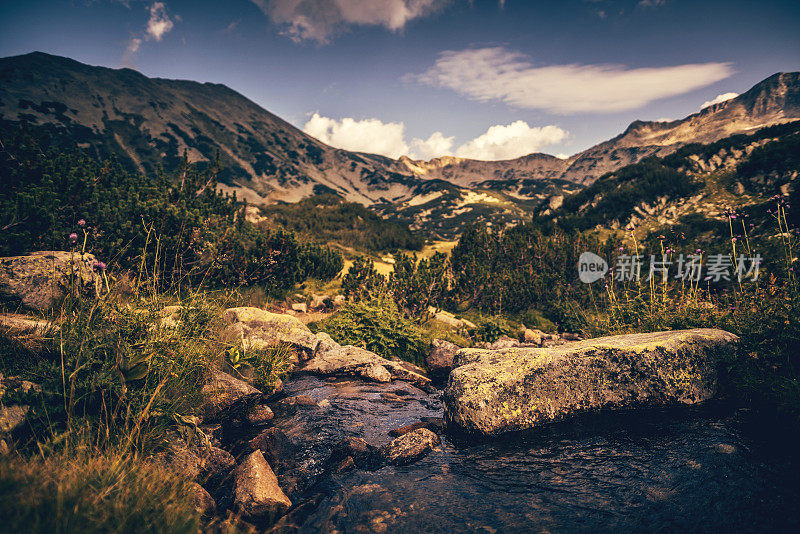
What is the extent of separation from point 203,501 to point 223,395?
6.50 feet

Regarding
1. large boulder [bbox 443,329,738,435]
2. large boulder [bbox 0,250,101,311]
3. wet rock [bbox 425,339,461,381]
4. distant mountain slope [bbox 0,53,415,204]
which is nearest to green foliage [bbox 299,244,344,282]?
wet rock [bbox 425,339,461,381]

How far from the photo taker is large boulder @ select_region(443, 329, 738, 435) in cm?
544

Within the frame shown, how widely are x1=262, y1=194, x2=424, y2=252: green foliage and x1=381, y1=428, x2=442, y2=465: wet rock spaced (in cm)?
3233

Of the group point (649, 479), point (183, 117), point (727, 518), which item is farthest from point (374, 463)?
point (183, 117)

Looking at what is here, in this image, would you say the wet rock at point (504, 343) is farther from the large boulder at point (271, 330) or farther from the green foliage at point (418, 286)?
the large boulder at point (271, 330)

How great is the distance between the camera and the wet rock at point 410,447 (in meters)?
4.64

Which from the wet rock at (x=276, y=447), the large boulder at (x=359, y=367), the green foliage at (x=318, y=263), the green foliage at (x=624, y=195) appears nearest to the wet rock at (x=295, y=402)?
the wet rock at (x=276, y=447)

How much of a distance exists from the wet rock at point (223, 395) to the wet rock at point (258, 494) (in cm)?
Result: 132

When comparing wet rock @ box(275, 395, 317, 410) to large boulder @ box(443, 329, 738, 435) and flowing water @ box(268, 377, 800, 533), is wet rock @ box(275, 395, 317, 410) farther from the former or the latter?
large boulder @ box(443, 329, 738, 435)

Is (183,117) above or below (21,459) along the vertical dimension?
above

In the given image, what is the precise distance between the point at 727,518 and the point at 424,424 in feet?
12.3

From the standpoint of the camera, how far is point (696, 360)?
5828 mm

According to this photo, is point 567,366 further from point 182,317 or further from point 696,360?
point 182,317

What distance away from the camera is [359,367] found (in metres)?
8.48
